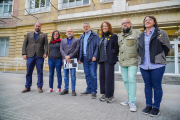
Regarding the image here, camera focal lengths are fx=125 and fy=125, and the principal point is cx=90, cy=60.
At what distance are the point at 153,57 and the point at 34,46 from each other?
3575mm

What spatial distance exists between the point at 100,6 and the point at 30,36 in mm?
8722

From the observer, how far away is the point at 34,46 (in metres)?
4.18

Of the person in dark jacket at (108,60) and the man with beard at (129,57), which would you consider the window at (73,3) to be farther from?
the man with beard at (129,57)

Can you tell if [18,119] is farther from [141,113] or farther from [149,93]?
[149,93]

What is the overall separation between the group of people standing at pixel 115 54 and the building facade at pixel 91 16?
25.3ft

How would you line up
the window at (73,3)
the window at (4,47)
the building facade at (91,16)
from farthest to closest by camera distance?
the window at (4,47), the window at (73,3), the building facade at (91,16)

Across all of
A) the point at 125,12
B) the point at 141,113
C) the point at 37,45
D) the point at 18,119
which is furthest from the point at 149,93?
the point at 125,12

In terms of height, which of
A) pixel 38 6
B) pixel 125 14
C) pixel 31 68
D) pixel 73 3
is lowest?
pixel 31 68

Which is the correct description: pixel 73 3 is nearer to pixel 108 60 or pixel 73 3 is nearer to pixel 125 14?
pixel 125 14

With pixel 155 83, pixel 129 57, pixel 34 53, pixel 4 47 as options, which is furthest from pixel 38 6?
pixel 155 83

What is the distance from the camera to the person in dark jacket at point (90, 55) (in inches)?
146

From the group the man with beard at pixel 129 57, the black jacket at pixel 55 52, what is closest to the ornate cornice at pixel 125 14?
the black jacket at pixel 55 52

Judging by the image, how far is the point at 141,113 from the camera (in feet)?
7.90

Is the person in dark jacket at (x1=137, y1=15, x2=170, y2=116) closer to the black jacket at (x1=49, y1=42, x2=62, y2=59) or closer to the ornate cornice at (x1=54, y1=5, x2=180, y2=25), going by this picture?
the black jacket at (x1=49, y1=42, x2=62, y2=59)
